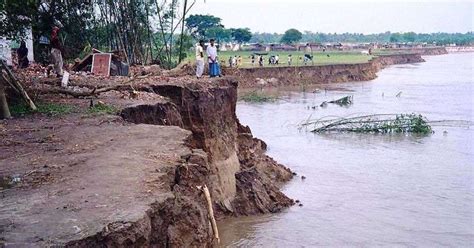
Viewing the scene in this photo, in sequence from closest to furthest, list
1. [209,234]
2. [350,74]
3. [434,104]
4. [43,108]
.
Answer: [209,234], [43,108], [434,104], [350,74]

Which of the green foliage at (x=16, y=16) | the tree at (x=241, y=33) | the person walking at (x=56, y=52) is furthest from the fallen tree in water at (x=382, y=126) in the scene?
the tree at (x=241, y=33)

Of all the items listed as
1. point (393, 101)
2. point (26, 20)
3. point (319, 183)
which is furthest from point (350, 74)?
point (26, 20)

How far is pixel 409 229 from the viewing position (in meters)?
15.3

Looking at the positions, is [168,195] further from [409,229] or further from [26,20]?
[409,229]

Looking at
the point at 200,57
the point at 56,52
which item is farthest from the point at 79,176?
the point at 200,57

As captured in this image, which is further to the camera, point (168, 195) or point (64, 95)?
point (64, 95)

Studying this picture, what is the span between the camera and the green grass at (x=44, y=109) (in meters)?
12.7

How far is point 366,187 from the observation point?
19406 millimetres

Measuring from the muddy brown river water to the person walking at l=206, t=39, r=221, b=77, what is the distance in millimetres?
4584

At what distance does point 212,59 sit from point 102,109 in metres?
6.38

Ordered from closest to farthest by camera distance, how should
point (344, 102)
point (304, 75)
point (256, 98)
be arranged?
point (344, 102)
point (256, 98)
point (304, 75)

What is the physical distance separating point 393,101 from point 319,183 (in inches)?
1035

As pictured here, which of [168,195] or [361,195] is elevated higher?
[168,195]

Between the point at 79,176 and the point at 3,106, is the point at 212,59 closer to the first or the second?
the point at 3,106
